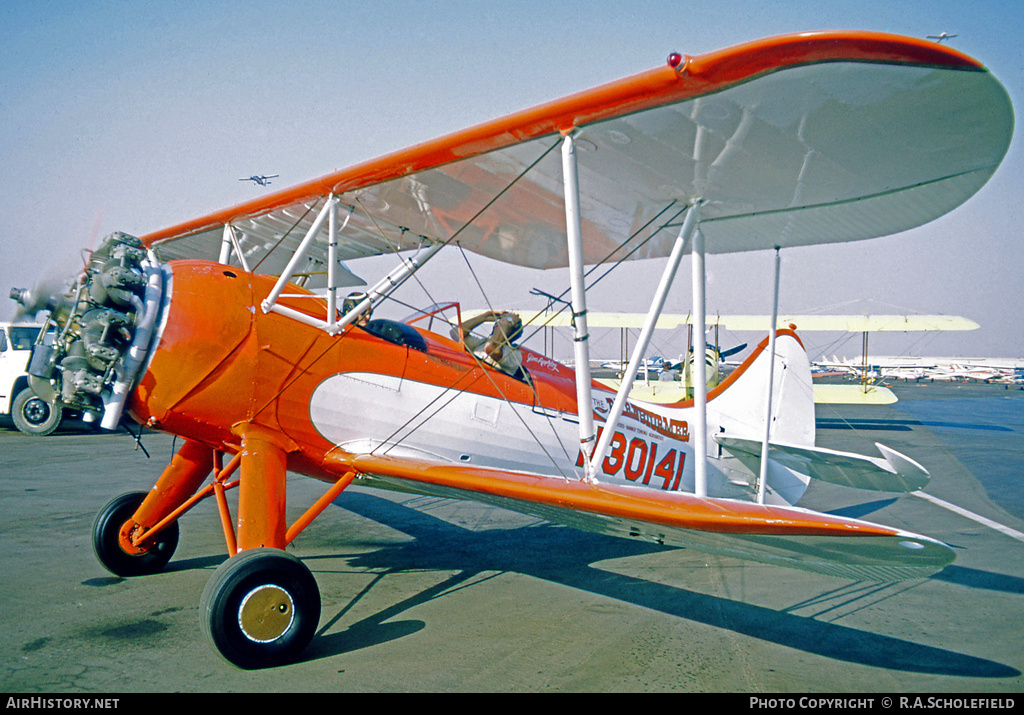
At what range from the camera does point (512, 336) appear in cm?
520

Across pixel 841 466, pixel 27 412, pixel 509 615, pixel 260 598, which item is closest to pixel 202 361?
pixel 260 598

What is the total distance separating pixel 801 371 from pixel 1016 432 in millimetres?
14584

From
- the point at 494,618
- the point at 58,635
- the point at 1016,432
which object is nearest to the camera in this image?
the point at 58,635

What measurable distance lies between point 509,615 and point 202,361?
249 cm

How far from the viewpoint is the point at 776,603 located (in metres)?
4.52

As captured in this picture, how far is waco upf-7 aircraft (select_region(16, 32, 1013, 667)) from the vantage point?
111 inches

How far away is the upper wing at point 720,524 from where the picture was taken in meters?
2.73

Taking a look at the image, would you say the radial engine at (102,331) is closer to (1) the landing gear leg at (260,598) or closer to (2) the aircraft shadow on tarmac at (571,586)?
(1) the landing gear leg at (260,598)

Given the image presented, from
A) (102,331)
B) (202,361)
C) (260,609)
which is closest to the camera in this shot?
(260,609)

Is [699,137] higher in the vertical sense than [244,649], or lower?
higher

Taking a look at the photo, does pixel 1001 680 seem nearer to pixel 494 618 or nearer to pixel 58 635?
pixel 494 618

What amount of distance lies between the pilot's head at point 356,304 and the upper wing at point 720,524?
1.27 meters

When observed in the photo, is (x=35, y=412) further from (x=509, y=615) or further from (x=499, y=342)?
(x=509, y=615)
